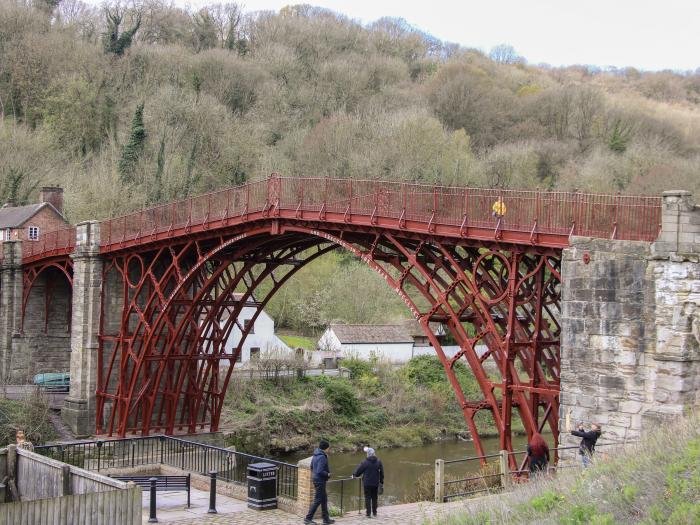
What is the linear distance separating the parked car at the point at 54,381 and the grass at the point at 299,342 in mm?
17452

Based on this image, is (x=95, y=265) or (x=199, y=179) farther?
(x=199, y=179)

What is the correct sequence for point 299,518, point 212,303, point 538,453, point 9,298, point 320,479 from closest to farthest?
point 320,479 < point 538,453 < point 299,518 < point 212,303 < point 9,298

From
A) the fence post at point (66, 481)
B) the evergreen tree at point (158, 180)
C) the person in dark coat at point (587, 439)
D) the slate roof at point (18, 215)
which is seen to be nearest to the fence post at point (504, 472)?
the person in dark coat at point (587, 439)

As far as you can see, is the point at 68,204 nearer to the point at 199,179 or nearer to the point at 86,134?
the point at 199,179

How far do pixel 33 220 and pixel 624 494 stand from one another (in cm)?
4017

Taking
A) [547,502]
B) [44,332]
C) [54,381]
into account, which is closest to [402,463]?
[54,381]

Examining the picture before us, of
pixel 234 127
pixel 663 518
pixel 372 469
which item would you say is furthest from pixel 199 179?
pixel 663 518

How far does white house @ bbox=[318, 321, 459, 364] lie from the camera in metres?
54.0

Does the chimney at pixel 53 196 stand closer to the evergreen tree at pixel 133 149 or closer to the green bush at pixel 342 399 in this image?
the evergreen tree at pixel 133 149

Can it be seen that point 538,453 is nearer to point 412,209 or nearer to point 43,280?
point 412,209

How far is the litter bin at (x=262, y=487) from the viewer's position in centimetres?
1862

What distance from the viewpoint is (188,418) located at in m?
36.2

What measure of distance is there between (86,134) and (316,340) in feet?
85.1

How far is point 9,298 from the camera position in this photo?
137 ft
